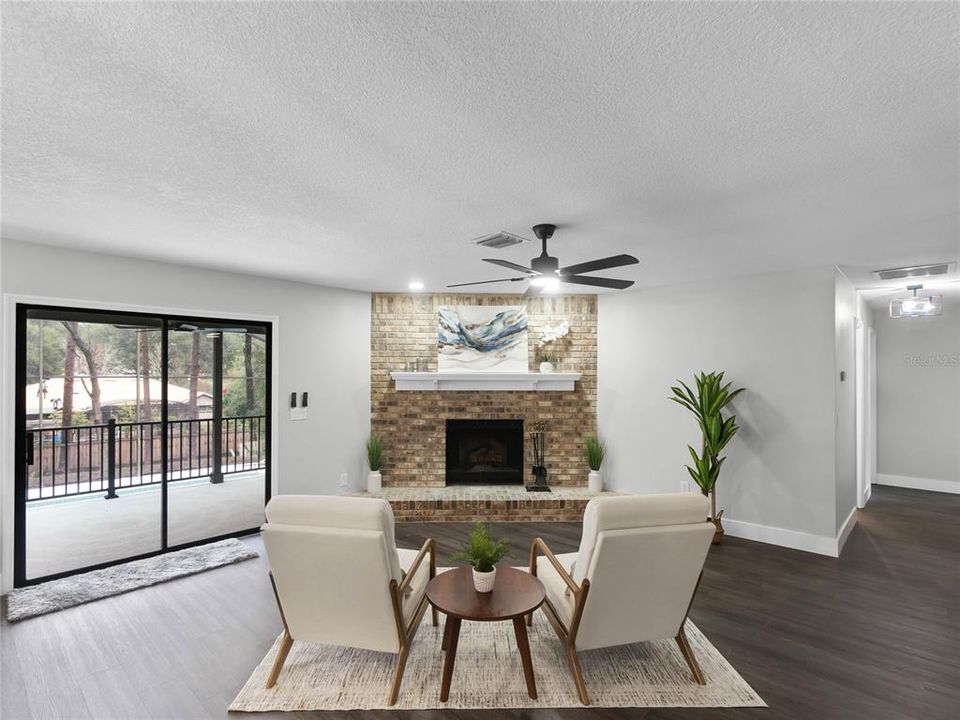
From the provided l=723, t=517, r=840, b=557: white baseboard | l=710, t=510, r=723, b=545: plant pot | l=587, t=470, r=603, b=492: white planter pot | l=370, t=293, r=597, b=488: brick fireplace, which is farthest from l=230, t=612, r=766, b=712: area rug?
l=370, t=293, r=597, b=488: brick fireplace

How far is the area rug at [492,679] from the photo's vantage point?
7.94 feet

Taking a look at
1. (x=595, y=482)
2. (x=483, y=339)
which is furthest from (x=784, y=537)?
(x=483, y=339)

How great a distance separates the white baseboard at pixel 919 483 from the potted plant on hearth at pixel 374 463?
7274 millimetres

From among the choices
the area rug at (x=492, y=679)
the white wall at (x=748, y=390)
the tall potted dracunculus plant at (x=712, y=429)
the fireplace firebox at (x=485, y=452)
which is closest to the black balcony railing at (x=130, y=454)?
the fireplace firebox at (x=485, y=452)

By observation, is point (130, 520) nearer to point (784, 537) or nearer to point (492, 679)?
point (492, 679)

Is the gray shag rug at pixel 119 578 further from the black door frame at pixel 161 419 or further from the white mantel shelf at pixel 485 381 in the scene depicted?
the white mantel shelf at pixel 485 381

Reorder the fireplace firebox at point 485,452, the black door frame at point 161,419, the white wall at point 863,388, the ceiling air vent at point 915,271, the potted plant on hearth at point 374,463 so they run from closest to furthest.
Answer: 1. the black door frame at point 161,419
2. the ceiling air vent at point 915,271
3. the white wall at point 863,388
4. the potted plant on hearth at point 374,463
5. the fireplace firebox at point 485,452

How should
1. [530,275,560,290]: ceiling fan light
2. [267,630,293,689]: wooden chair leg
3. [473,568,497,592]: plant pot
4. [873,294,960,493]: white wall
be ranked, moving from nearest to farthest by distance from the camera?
[267,630,293,689]: wooden chair leg → [473,568,497,592]: plant pot → [530,275,560,290]: ceiling fan light → [873,294,960,493]: white wall

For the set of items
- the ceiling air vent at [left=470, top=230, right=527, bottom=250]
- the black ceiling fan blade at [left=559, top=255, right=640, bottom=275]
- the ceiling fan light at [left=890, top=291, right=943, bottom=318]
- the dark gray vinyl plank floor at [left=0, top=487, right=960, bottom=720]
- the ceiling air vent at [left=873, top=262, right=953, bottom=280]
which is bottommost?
the dark gray vinyl plank floor at [left=0, top=487, right=960, bottom=720]

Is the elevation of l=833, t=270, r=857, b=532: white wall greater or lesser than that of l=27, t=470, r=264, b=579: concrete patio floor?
greater

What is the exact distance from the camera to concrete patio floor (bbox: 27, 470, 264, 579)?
12.8 ft

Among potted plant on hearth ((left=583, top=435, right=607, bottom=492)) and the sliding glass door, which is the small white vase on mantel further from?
potted plant on hearth ((left=583, top=435, right=607, bottom=492))

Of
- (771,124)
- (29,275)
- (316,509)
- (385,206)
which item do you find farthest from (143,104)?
(29,275)

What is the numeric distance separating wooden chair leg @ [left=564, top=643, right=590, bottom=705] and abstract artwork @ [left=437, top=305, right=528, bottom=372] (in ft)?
12.4
